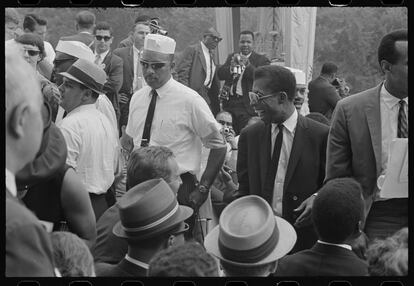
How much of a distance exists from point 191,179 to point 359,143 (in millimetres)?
1568

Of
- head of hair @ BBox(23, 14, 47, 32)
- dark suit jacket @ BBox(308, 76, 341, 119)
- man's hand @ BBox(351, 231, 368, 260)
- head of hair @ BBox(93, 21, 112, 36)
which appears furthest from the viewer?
head of hair @ BBox(93, 21, 112, 36)

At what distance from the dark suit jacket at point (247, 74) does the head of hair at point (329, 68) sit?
2.00ft

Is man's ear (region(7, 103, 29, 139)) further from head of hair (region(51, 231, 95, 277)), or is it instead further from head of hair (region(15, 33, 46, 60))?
head of hair (region(15, 33, 46, 60))

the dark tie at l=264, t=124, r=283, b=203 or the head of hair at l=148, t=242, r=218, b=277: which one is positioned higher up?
the head of hair at l=148, t=242, r=218, b=277

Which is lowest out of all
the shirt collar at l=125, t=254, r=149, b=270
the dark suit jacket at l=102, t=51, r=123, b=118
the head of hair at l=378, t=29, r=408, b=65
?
the dark suit jacket at l=102, t=51, r=123, b=118

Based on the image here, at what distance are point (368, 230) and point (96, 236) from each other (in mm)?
1397

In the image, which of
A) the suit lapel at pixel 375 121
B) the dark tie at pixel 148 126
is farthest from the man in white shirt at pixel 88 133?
the suit lapel at pixel 375 121

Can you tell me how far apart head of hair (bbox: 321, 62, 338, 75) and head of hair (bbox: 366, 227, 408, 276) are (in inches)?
165

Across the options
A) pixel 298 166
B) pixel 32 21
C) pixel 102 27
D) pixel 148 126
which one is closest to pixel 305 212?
pixel 298 166

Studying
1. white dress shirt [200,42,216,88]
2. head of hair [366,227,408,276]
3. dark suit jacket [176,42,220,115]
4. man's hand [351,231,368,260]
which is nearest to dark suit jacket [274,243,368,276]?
head of hair [366,227,408,276]

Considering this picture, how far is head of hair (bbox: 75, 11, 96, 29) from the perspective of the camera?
7.77 meters

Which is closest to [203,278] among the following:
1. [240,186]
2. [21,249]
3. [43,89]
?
[21,249]

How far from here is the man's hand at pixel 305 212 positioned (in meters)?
5.09

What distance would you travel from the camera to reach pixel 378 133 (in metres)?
4.78
